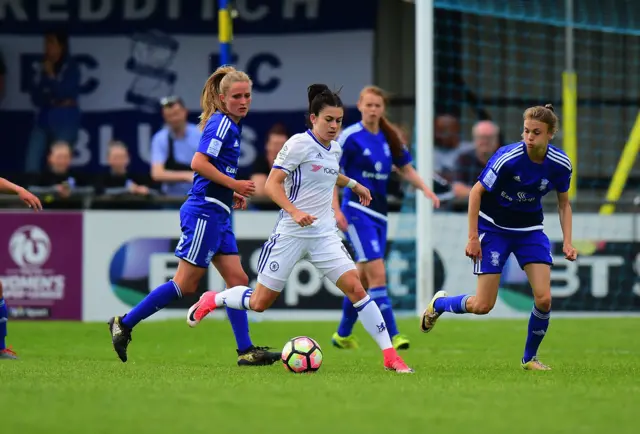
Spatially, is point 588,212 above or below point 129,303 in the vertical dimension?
→ above

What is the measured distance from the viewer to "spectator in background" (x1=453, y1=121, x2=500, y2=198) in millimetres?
15664

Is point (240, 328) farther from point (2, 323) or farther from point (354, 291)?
point (2, 323)

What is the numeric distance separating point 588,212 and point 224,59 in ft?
16.0

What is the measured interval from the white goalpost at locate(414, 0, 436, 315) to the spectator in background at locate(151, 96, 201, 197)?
278 cm

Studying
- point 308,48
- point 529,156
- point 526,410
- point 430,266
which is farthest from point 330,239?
point 308,48

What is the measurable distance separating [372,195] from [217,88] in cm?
252

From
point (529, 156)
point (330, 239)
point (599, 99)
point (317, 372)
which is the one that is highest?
point (599, 99)

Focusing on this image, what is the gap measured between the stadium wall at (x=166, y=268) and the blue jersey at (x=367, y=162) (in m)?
3.57

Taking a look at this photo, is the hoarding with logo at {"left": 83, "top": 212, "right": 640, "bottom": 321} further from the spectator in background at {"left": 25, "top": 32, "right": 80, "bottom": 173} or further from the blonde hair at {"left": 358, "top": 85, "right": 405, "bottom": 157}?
the spectator in background at {"left": 25, "top": 32, "right": 80, "bottom": 173}

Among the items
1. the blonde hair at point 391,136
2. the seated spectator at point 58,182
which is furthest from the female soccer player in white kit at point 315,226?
the seated spectator at point 58,182

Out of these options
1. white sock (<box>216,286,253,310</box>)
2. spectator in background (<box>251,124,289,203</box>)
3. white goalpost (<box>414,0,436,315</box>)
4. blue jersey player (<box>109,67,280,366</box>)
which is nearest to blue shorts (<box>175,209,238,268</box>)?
blue jersey player (<box>109,67,280,366</box>)

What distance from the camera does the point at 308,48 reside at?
19.7 metres

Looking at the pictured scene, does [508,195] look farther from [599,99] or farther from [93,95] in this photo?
[93,95]

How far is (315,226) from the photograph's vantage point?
8688 mm
